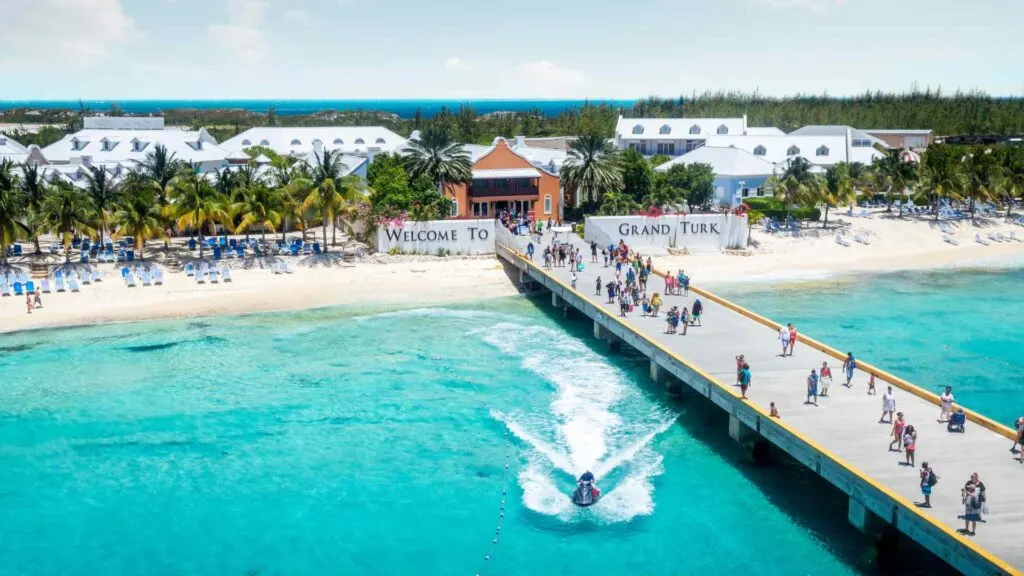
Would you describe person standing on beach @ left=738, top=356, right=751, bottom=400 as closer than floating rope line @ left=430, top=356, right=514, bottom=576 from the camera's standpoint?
No

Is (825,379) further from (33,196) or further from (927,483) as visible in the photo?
(33,196)

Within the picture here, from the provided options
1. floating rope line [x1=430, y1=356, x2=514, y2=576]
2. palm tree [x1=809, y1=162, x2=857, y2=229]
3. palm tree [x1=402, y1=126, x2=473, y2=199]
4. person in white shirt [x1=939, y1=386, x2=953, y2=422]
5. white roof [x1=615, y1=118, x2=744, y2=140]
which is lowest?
floating rope line [x1=430, y1=356, x2=514, y2=576]

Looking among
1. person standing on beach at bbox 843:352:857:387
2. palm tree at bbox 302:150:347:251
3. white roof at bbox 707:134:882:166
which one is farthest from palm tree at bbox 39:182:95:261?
white roof at bbox 707:134:882:166

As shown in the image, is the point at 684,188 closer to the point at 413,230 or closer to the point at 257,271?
the point at 413,230

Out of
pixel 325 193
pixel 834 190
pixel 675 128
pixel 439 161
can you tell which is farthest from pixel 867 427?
pixel 675 128

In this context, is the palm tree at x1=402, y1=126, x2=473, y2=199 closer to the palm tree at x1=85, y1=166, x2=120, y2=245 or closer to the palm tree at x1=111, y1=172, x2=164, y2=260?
the palm tree at x1=111, y1=172, x2=164, y2=260

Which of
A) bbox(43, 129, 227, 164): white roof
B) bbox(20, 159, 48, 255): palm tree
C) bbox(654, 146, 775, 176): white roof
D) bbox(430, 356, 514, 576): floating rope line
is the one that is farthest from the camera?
bbox(43, 129, 227, 164): white roof
